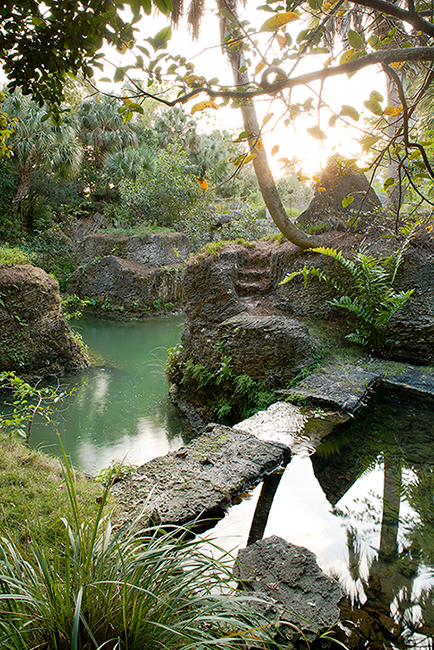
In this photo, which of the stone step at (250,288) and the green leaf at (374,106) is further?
the stone step at (250,288)

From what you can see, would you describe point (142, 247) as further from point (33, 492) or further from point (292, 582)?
point (292, 582)

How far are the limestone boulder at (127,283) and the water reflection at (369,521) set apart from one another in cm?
1146

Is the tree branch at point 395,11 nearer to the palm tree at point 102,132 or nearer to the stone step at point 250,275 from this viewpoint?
the stone step at point 250,275

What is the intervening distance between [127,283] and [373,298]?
1054cm

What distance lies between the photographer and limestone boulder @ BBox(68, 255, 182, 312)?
1392 centimetres

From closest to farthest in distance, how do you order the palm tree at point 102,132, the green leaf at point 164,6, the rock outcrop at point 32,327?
1. the green leaf at point 164,6
2. the rock outcrop at point 32,327
3. the palm tree at point 102,132

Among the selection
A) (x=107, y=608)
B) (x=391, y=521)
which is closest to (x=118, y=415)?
(x=391, y=521)

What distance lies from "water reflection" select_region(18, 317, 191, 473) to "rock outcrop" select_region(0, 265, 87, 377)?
1.70 ft

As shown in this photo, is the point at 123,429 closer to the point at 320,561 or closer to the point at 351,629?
the point at 320,561

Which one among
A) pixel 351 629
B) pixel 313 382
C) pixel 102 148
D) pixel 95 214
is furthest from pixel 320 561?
pixel 102 148

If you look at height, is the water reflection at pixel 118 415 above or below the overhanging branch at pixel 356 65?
below

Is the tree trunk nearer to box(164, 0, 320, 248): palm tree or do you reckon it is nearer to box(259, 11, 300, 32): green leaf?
box(164, 0, 320, 248): palm tree

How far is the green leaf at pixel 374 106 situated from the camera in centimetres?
133

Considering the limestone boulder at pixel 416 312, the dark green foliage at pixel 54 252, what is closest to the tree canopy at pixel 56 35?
the limestone boulder at pixel 416 312
